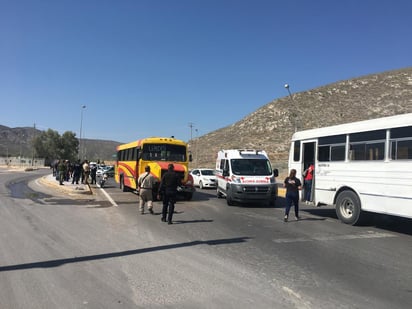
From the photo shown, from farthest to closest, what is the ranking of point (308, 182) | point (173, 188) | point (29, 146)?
1. point (29, 146)
2. point (308, 182)
3. point (173, 188)

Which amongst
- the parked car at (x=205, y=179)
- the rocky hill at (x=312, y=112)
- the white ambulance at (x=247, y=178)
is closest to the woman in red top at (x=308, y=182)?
the white ambulance at (x=247, y=178)

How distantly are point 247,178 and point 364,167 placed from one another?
5694mm

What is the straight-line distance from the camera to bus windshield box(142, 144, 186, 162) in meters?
18.7

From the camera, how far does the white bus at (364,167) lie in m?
9.59

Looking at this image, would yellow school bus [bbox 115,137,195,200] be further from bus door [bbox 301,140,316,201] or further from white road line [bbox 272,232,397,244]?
white road line [bbox 272,232,397,244]

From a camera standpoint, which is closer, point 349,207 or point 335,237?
point 335,237

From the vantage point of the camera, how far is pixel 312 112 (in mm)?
68000

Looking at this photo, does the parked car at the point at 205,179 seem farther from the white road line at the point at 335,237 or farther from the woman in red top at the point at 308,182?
the white road line at the point at 335,237

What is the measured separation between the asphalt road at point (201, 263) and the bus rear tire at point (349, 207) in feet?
1.19

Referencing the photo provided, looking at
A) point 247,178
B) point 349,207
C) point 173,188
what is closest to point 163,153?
point 247,178

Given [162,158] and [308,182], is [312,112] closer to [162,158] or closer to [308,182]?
[162,158]

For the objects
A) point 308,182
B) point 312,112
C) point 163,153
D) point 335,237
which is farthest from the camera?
point 312,112

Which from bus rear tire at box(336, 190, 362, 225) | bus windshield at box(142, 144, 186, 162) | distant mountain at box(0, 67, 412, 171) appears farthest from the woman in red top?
distant mountain at box(0, 67, 412, 171)

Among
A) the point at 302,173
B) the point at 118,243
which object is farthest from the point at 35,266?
the point at 302,173
